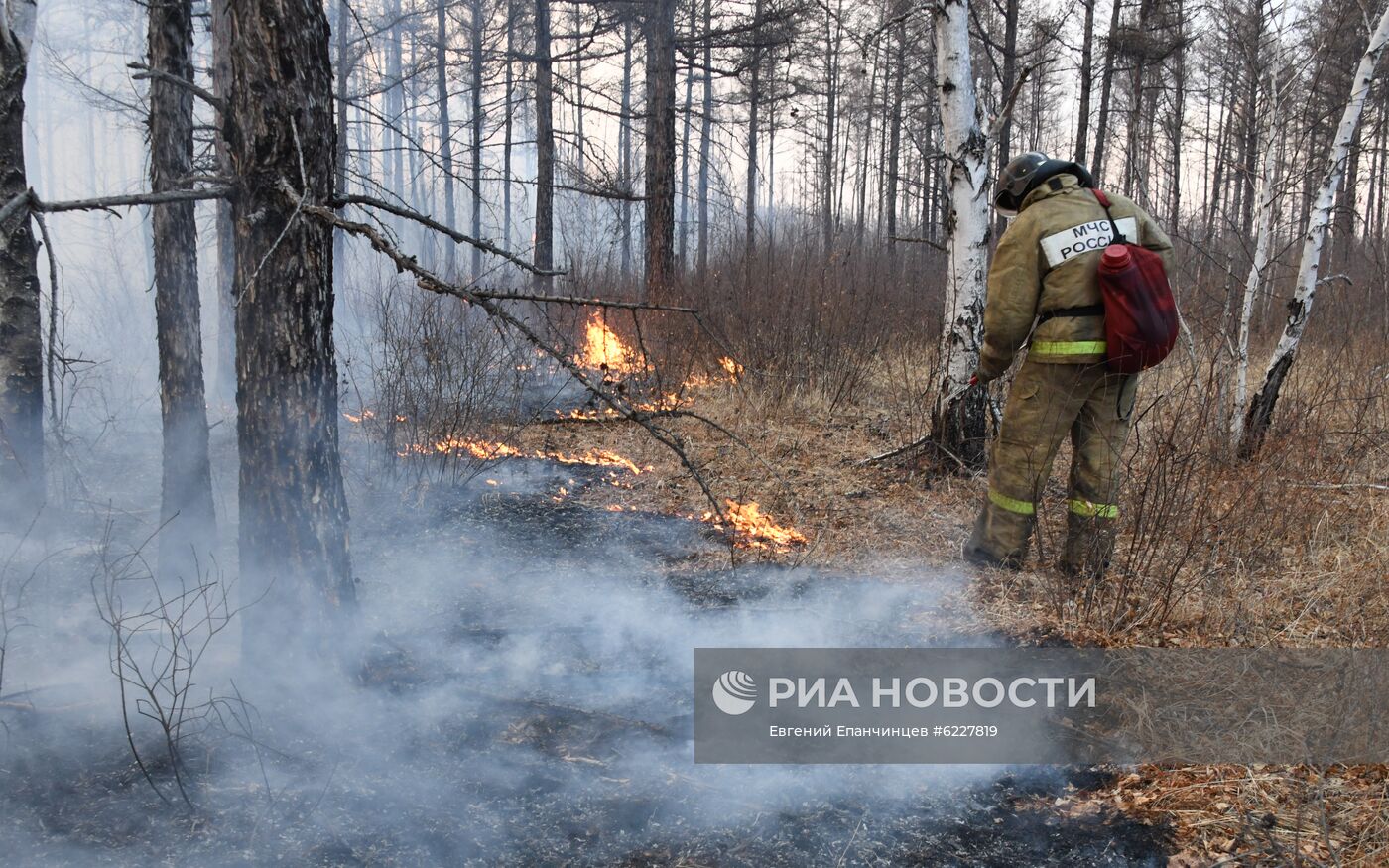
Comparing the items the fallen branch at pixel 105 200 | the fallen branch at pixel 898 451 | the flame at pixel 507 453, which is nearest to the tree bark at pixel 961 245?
the fallen branch at pixel 898 451

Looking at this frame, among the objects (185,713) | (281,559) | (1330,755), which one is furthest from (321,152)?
(1330,755)

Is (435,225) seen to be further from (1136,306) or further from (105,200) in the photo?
(1136,306)

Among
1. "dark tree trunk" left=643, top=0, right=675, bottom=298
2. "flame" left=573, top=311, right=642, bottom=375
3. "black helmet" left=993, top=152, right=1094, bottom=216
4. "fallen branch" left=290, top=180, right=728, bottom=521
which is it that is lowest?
"flame" left=573, top=311, right=642, bottom=375

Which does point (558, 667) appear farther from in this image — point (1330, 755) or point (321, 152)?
point (1330, 755)

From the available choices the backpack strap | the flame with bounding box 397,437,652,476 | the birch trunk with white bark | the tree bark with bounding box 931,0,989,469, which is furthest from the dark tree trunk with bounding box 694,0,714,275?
the backpack strap

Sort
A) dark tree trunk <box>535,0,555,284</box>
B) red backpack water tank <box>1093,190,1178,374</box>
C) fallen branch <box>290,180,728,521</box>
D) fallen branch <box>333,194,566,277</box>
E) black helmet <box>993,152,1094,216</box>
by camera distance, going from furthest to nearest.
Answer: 1. dark tree trunk <box>535,0,555,284</box>
2. black helmet <box>993,152,1094,216</box>
3. red backpack water tank <box>1093,190,1178,374</box>
4. fallen branch <box>333,194,566,277</box>
5. fallen branch <box>290,180,728,521</box>

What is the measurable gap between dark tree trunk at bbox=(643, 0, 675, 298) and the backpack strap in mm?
6853

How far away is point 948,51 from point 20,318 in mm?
5369

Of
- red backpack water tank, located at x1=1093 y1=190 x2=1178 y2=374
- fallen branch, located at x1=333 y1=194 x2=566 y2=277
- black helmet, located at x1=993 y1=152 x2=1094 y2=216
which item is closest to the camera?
fallen branch, located at x1=333 y1=194 x2=566 y2=277

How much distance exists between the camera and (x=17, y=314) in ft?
13.4

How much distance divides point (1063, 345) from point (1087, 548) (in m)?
1.02

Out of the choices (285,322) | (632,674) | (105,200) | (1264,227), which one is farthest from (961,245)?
(105,200)

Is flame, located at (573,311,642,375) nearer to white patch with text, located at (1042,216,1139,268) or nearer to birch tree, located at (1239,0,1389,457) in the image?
white patch with text, located at (1042,216,1139,268)

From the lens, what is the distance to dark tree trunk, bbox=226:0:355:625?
285 cm
